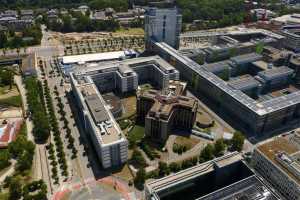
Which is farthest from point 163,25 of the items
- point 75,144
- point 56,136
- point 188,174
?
point 188,174

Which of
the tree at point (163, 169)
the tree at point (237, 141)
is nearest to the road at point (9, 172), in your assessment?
the tree at point (163, 169)

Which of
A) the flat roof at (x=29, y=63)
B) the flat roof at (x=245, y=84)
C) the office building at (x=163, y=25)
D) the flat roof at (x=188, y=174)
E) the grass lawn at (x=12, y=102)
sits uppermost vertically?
the office building at (x=163, y=25)

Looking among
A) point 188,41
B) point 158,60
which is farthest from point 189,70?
point 188,41

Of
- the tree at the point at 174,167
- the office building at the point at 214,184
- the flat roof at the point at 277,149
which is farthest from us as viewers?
the tree at the point at 174,167

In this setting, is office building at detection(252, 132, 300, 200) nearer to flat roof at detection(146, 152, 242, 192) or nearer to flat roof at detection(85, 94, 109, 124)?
flat roof at detection(146, 152, 242, 192)

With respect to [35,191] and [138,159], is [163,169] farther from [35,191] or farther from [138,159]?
[35,191]

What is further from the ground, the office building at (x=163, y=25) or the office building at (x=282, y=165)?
the office building at (x=163, y=25)

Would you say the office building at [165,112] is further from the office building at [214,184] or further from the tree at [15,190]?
the tree at [15,190]

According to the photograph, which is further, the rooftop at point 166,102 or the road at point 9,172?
the rooftop at point 166,102
